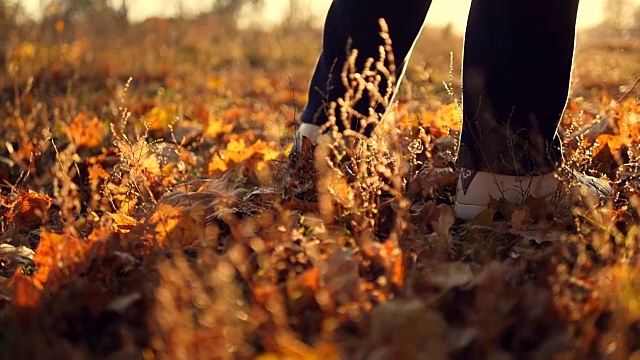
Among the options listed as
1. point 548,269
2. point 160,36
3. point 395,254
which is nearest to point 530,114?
point 548,269

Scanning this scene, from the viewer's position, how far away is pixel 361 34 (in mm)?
2266

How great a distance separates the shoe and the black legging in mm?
25

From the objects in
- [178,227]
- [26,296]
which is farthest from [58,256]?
[178,227]

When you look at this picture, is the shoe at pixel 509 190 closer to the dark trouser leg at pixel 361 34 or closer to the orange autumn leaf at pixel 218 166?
the dark trouser leg at pixel 361 34

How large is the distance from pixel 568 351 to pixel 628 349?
132mm

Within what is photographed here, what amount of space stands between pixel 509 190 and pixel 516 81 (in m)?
0.32

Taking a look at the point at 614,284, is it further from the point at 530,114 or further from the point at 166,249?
the point at 166,249

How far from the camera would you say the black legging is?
197cm

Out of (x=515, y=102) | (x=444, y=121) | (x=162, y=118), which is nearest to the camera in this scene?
(x=515, y=102)

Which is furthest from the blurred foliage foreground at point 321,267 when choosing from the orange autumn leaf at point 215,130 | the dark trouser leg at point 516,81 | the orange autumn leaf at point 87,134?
the orange autumn leaf at point 215,130

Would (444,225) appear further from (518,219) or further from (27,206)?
(27,206)

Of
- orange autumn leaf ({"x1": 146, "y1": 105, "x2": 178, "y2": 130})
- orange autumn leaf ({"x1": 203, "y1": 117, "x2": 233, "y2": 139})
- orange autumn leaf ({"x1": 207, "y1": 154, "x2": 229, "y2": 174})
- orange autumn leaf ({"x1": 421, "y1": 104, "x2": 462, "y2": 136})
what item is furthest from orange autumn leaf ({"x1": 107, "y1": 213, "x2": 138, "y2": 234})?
orange autumn leaf ({"x1": 146, "y1": 105, "x2": 178, "y2": 130})

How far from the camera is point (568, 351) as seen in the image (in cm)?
126

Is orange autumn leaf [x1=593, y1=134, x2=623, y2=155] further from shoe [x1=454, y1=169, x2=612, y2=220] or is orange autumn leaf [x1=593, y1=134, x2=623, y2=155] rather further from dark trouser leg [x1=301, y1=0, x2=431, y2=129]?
dark trouser leg [x1=301, y1=0, x2=431, y2=129]
